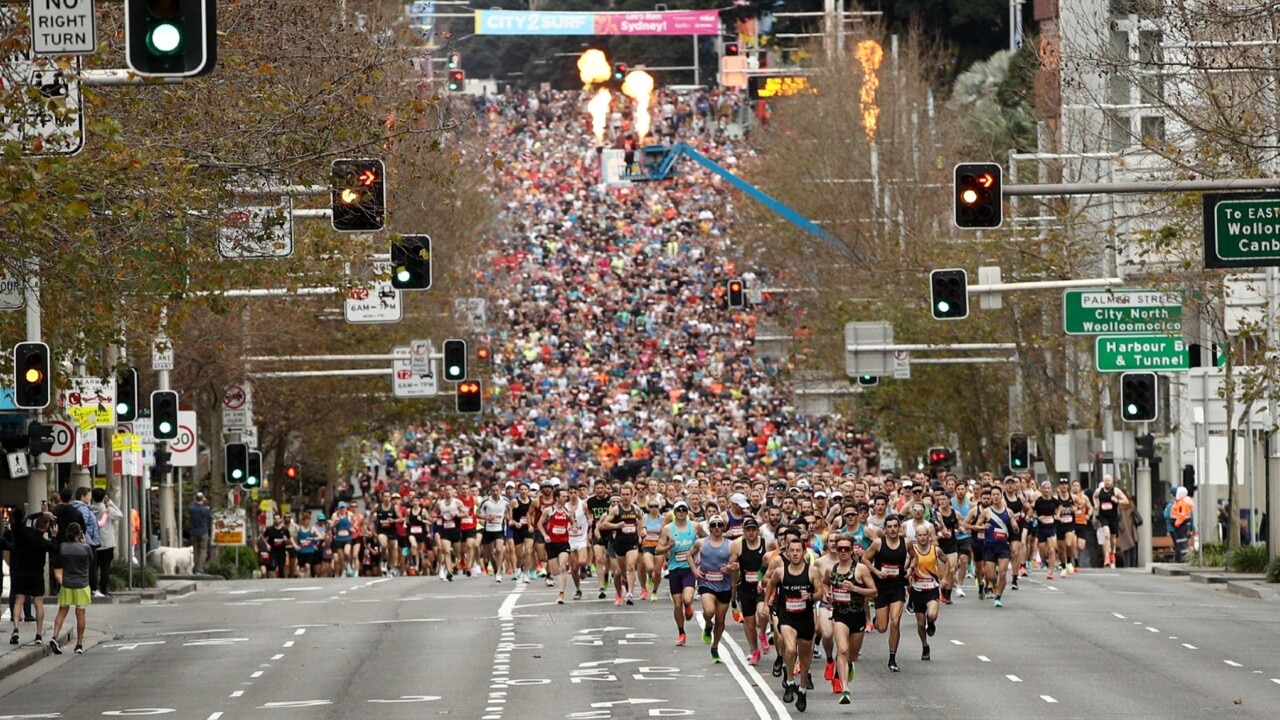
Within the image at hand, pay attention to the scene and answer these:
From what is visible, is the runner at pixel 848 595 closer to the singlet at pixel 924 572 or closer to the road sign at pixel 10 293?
the singlet at pixel 924 572

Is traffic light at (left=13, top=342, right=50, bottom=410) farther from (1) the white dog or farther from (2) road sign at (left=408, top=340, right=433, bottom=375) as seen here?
(2) road sign at (left=408, top=340, right=433, bottom=375)

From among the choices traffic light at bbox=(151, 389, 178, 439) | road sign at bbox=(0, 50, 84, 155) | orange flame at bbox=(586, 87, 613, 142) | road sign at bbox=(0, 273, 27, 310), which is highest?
orange flame at bbox=(586, 87, 613, 142)

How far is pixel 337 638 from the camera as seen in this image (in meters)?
29.0

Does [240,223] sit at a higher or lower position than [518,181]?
lower

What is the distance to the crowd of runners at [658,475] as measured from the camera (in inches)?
992

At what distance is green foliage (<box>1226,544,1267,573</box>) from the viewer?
129 ft

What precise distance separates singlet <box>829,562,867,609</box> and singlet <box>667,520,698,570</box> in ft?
15.1

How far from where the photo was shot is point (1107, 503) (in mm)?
43938

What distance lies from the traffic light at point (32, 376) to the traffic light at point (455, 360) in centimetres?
1618

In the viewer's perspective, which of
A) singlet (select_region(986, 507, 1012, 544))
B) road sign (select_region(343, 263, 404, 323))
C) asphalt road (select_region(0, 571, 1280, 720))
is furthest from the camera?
road sign (select_region(343, 263, 404, 323))

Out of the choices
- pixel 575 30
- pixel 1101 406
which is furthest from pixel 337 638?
pixel 575 30

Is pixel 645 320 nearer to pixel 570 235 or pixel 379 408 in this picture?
pixel 570 235

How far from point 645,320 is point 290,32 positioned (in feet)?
187

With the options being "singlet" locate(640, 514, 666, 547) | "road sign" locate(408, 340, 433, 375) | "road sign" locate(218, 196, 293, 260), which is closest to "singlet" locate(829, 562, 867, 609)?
"road sign" locate(218, 196, 293, 260)
